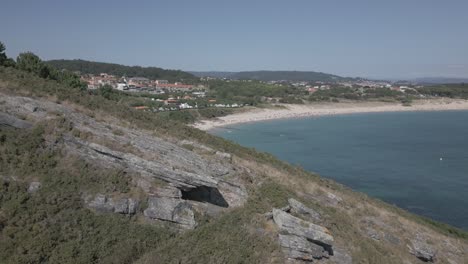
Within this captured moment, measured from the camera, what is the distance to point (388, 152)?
217 ft

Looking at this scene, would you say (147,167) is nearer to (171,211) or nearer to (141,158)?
(141,158)

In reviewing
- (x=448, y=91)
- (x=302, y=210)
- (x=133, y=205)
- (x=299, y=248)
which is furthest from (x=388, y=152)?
(x=448, y=91)

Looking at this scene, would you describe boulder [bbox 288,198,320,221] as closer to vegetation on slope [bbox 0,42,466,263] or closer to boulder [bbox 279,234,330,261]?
vegetation on slope [bbox 0,42,466,263]

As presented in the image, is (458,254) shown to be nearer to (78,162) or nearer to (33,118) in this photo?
(78,162)

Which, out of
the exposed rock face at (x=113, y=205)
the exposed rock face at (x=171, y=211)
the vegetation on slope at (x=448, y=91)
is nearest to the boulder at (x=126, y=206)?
the exposed rock face at (x=113, y=205)

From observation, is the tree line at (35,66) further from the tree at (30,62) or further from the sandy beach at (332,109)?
the sandy beach at (332,109)

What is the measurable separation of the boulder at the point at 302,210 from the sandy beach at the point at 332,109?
8522 centimetres

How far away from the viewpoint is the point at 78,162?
12.1m

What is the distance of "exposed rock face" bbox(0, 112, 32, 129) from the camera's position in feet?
41.6

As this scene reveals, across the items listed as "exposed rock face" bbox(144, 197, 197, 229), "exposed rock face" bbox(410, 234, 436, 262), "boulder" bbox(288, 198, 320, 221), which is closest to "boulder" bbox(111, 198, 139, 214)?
"exposed rock face" bbox(144, 197, 197, 229)

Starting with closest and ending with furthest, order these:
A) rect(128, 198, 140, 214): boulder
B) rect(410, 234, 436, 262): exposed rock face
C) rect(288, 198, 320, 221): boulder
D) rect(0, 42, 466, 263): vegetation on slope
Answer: rect(0, 42, 466, 263): vegetation on slope
rect(128, 198, 140, 214): boulder
rect(288, 198, 320, 221): boulder
rect(410, 234, 436, 262): exposed rock face

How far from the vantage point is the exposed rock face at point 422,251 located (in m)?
17.2

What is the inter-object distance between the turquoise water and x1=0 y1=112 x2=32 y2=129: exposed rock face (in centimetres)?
3353

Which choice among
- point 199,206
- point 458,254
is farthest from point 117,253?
point 458,254
